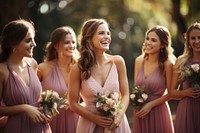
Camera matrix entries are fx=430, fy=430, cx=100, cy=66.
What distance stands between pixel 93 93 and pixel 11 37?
5.01 ft

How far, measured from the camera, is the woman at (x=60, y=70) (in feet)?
26.4

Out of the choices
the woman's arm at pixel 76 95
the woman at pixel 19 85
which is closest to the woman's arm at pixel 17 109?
the woman at pixel 19 85

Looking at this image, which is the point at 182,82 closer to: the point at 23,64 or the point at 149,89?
the point at 149,89

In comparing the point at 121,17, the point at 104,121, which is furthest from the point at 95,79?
the point at 121,17

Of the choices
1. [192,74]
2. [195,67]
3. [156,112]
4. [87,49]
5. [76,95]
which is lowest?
[156,112]

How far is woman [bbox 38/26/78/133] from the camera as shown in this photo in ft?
26.4

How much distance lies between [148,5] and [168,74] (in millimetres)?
27849

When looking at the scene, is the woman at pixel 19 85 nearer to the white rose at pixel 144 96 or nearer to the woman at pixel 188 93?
the white rose at pixel 144 96

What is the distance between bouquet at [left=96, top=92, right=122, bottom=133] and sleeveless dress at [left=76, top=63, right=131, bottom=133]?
0.44ft

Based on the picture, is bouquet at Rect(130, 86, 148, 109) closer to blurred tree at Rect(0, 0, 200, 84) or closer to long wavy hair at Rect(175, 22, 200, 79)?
long wavy hair at Rect(175, 22, 200, 79)

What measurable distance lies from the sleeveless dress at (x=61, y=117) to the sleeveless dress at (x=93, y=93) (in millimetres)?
1183

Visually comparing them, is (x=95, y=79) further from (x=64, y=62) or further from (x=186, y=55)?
(x=186, y=55)

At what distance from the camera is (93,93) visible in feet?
22.1

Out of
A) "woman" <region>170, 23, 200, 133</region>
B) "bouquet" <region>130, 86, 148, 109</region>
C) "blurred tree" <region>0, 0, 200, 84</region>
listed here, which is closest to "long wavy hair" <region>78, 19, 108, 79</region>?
"bouquet" <region>130, 86, 148, 109</region>
